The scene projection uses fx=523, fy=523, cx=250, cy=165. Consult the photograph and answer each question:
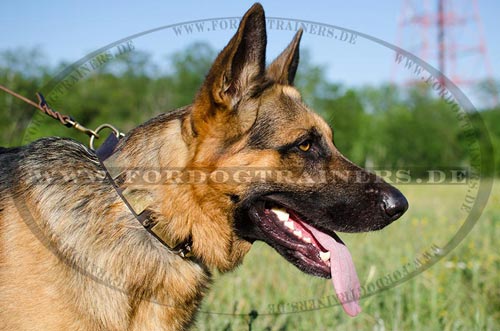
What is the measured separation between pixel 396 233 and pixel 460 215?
2.73 meters

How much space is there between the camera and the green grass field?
4910mm

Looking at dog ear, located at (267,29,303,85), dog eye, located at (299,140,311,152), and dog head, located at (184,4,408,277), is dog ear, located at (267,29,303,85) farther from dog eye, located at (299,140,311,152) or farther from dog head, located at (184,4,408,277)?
dog eye, located at (299,140,311,152)

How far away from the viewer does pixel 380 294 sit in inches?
221

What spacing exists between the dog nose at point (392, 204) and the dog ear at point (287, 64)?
3.93ft

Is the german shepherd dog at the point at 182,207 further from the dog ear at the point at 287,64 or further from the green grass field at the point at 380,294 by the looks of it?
the green grass field at the point at 380,294

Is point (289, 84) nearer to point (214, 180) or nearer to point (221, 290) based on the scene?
point (214, 180)

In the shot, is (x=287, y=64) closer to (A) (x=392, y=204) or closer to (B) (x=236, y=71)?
(B) (x=236, y=71)

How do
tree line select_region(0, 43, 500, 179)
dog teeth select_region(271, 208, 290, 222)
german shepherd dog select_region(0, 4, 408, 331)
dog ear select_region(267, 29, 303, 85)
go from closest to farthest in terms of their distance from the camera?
1. german shepherd dog select_region(0, 4, 408, 331)
2. dog teeth select_region(271, 208, 290, 222)
3. dog ear select_region(267, 29, 303, 85)
4. tree line select_region(0, 43, 500, 179)

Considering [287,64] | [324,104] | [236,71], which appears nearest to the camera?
[236,71]

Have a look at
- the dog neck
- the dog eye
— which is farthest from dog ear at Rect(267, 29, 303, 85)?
the dog neck

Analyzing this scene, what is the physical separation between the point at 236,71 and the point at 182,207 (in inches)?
37.1

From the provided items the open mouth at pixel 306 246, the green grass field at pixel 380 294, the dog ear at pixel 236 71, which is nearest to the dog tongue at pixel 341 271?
the open mouth at pixel 306 246

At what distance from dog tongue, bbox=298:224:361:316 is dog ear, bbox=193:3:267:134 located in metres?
1.03
